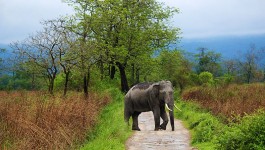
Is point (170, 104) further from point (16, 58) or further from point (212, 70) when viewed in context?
point (212, 70)

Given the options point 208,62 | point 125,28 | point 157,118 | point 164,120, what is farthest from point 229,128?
point 208,62

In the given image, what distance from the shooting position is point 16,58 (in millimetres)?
23141

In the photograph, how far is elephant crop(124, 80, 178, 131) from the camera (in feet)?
47.6

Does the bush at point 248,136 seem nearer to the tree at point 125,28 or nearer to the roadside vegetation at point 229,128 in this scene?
the roadside vegetation at point 229,128

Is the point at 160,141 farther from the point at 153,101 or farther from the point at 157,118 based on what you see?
the point at 153,101

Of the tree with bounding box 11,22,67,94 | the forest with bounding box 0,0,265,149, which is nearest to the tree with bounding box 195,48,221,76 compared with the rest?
the forest with bounding box 0,0,265,149

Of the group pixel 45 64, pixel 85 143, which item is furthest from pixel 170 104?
pixel 45 64

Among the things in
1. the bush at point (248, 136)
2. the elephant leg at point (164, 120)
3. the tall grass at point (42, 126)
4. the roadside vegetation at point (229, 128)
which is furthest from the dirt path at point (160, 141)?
the bush at point (248, 136)

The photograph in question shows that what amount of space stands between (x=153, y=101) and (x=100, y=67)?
20659mm

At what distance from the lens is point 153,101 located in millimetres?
14992

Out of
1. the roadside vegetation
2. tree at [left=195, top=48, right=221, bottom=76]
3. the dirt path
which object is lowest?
the dirt path

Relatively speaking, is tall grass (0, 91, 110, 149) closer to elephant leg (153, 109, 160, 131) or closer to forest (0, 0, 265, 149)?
forest (0, 0, 265, 149)

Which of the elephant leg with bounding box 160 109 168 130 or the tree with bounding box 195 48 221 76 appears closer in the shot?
the elephant leg with bounding box 160 109 168 130

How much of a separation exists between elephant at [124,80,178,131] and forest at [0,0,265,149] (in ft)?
4.01
